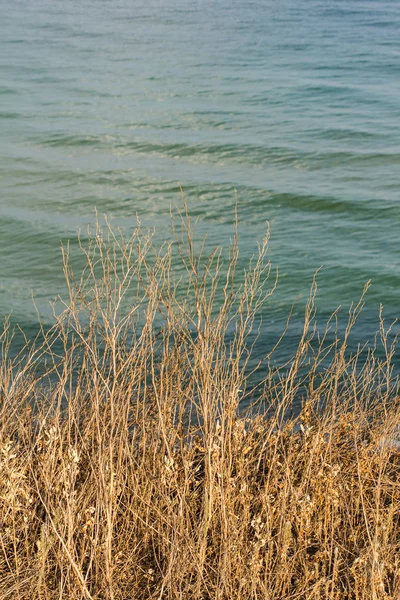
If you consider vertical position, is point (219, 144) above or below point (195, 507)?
below

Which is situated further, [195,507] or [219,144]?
[219,144]

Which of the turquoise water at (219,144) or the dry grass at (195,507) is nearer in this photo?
the dry grass at (195,507)

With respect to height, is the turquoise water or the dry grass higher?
the dry grass

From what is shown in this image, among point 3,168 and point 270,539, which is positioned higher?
point 270,539

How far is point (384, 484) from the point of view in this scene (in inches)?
207

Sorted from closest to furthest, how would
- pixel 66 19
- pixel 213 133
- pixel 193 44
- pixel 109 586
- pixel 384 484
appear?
1. pixel 109 586
2. pixel 384 484
3. pixel 213 133
4. pixel 193 44
5. pixel 66 19

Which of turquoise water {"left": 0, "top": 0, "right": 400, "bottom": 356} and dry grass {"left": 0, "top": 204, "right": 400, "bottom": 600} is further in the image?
turquoise water {"left": 0, "top": 0, "right": 400, "bottom": 356}

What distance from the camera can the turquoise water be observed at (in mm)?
12727

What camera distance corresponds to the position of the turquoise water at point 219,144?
41.8 feet

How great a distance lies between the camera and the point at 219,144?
18438mm

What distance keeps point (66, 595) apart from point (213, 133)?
52.0ft

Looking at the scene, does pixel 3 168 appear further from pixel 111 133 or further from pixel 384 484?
pixel 384 484

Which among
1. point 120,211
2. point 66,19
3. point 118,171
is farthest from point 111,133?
point 66,19

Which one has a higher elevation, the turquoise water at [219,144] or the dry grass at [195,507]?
the dry grass at [195,507]
